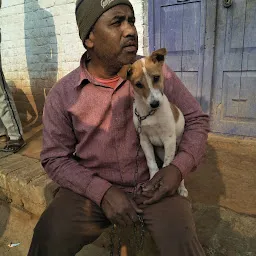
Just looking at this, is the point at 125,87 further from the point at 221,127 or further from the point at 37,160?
the point at 221,127

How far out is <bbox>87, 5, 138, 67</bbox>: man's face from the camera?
1.70 metres

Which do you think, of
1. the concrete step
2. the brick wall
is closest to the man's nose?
the concrete step

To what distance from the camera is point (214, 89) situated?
3658mm

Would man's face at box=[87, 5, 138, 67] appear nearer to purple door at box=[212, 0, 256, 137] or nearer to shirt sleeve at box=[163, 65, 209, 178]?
shirt sleeve at box=[163, 65, 209, 178]

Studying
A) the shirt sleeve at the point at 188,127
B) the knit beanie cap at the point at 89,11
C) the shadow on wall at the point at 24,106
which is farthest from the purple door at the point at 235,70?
the shadow on wall at the point at 24,106

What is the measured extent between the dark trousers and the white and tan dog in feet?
1.22

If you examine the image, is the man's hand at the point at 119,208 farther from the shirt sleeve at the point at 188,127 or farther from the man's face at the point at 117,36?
the man's face at the point at 117,36

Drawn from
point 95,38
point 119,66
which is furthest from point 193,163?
point 95,38


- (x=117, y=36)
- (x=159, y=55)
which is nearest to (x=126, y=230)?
(x=159, y=55)

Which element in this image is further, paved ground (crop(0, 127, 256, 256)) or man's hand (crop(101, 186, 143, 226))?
paved ground (crop(0, 127, 256, 256))

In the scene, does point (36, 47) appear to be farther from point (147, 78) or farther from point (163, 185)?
point (163, 185)

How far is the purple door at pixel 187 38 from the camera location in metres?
3.48

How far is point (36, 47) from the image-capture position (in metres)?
5.21

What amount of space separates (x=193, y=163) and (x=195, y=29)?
251 centimetres
